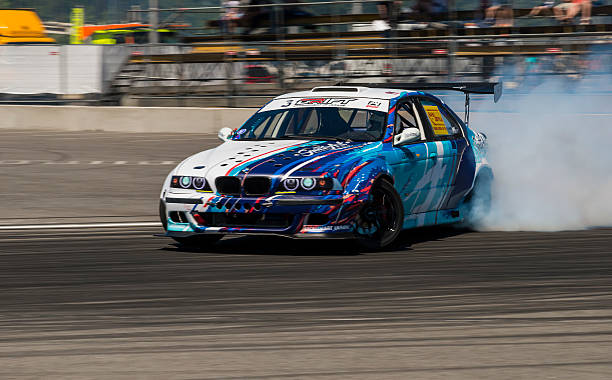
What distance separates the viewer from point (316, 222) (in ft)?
26.9

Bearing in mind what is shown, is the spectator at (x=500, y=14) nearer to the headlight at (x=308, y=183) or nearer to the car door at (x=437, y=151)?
the car door at (x=437, y=151)

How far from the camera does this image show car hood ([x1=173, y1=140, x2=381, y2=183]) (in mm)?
8242

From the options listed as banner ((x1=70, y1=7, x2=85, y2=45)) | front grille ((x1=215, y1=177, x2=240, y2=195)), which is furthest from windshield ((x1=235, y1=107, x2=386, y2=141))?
banner ((x1=70, y1=7, x2=85, y2=45))

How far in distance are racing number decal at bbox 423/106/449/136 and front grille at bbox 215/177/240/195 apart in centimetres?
225

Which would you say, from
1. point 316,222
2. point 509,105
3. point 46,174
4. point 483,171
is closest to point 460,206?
point 483,171

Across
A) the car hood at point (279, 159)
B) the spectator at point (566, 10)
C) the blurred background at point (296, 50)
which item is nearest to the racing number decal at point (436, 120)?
the car hood at point (279, 159)

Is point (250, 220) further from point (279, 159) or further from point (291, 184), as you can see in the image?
point (279, 159)

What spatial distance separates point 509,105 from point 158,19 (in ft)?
42.0

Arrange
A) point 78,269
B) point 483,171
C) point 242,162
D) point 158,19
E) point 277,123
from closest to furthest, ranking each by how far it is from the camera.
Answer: point 78,269
point 242,162
point 277,123
point 483,171
point 158,19

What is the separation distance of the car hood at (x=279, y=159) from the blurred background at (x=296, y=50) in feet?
32.0

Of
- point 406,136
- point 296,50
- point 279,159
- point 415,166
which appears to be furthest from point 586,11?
point 279,159

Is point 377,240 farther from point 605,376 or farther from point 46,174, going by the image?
point 46,174

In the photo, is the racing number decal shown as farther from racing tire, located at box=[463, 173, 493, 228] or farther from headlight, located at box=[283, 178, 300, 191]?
headlight, located at box=[283, 178, 300, 191]

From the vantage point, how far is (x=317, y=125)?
9297 mm
